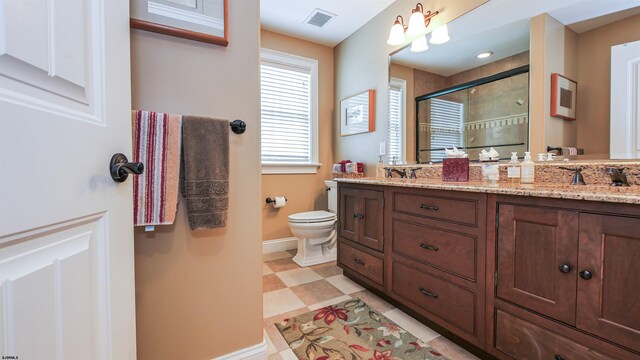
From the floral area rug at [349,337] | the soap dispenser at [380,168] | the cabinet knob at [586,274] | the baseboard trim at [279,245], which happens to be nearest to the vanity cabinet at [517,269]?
the cabinet knob at [586,274]

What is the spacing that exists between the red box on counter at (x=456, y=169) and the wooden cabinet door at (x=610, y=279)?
0.77 meters

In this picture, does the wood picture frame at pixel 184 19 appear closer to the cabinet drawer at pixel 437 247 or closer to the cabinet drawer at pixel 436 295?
the cabinet drawer at pixel 437 247

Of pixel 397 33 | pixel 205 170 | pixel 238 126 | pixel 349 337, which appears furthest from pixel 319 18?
pixel 349 337

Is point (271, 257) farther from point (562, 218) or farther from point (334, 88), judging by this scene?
point (562, 218)

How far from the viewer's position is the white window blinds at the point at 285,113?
2.94 meters

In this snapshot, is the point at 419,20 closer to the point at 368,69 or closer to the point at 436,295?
the point at 368,69

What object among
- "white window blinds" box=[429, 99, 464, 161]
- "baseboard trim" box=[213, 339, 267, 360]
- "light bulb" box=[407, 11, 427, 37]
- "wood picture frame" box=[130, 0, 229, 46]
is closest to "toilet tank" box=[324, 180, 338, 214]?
"white window blinds" box=[429, 99, 464, 161]

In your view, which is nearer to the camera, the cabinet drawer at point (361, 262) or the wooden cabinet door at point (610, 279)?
the wooden cabinet door at point (610, 279)

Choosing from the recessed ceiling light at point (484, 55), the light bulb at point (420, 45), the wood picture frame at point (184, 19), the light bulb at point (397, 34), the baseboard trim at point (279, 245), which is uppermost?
the light bulb at point (397, 34)

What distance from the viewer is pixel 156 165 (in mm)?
939

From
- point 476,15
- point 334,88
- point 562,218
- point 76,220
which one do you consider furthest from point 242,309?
point 334,88

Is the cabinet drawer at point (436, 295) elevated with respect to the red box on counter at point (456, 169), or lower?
lower

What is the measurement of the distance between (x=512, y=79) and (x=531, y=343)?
1462 mm

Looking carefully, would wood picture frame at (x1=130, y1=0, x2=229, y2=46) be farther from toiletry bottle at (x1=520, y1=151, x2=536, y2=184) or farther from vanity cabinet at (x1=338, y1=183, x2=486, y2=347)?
toiletry bottle at (x1=520, y1=151, x2=536, y2=184)
